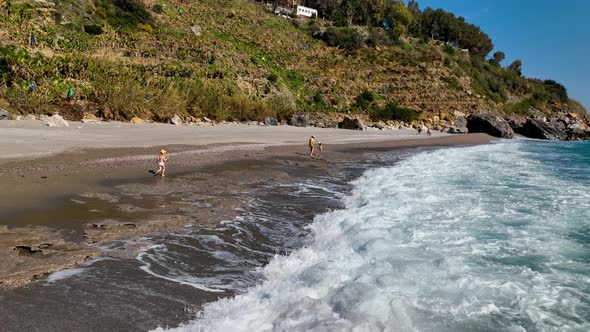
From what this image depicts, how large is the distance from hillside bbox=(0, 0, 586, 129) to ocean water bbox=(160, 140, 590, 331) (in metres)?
16.2

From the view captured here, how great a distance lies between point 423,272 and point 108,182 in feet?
24.5

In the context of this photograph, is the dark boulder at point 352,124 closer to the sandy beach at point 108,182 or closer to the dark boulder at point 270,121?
the dark boulder at point 270,121

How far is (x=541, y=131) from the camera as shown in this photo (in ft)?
156

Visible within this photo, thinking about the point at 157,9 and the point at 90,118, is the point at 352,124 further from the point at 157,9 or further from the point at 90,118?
the point at 157,9

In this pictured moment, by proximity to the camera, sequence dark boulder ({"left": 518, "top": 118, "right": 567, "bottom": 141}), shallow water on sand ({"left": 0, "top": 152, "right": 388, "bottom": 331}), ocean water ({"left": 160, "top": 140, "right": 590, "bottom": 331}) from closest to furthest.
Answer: shallow water on sand ({"left": 0, "top": 152, "right": 388, "bottom": 331}) → ocean water ({"left": 160, "top": 140, "right": 590, "bottom": 331}) → dark boulder ({"left": 518, "top": 118, "right": 567, "bottom": 141})

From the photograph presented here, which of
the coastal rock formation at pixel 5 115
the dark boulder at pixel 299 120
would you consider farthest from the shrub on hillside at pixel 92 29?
the coastal rock formation at pixel 5 115

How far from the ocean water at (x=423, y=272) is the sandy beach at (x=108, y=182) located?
1.35 m

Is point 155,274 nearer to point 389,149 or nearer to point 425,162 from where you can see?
point 425,162

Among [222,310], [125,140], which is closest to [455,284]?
[222,310]

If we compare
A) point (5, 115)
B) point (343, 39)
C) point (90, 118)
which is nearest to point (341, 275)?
point (5, 115)

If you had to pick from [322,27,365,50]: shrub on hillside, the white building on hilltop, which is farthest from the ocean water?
the white building on hilltop

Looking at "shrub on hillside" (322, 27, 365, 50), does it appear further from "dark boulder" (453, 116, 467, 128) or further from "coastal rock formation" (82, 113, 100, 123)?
"coastal rock formation" (82, 113, 100, 123)

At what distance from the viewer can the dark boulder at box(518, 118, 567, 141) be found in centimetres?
Result: 4753

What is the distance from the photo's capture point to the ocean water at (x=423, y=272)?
4.41 metres
